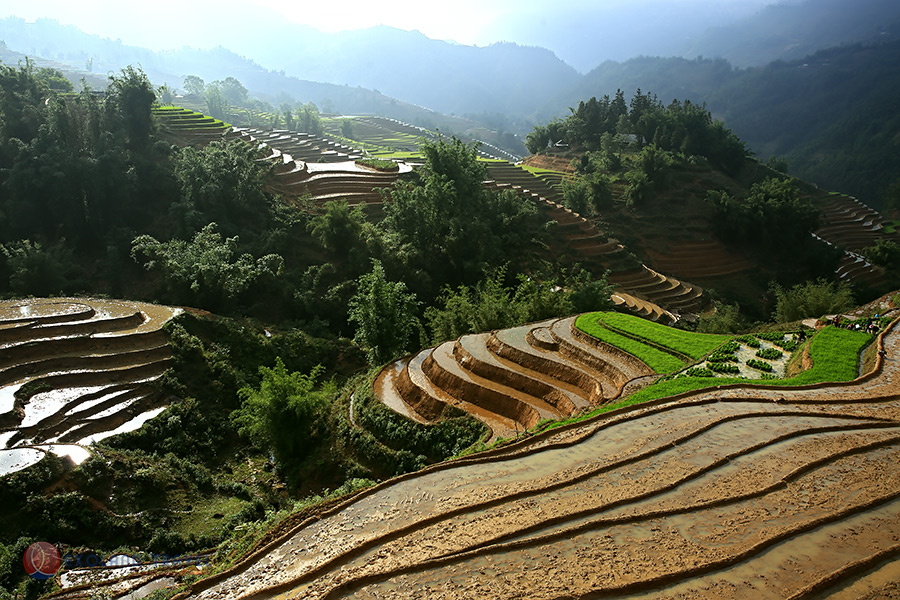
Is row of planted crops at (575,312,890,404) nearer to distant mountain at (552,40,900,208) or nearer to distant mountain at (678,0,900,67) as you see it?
distant mountain at (552,40,900,208)

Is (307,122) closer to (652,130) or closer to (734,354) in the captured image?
(652,130)

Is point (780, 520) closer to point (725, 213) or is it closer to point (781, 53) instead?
→ point (725, 213)

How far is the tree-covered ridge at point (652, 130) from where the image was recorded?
4016cm

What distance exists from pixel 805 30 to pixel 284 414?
8580 inches

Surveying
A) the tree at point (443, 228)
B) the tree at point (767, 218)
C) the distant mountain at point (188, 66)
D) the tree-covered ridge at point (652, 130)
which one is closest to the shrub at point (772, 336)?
the tree at point (443, 228)

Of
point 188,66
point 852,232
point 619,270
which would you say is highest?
point 188,66

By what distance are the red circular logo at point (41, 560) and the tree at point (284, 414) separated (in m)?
3.72

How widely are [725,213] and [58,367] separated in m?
34.5

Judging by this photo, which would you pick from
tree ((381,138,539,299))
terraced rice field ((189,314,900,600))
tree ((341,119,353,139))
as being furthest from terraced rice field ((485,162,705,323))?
tree ((341,119,353,139))

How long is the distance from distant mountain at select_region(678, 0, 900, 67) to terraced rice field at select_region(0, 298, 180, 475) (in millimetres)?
164277

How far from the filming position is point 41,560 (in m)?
7.90

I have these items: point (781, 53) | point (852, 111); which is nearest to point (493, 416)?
point (852, 111)

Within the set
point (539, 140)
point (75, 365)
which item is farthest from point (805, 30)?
point (75, 365)

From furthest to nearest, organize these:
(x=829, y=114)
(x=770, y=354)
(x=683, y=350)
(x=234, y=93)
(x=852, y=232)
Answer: (x=234, y=93)
(x=829, y=114)
(x=852, y=232)
(x=683, y=350)
(x=770, y=354)
